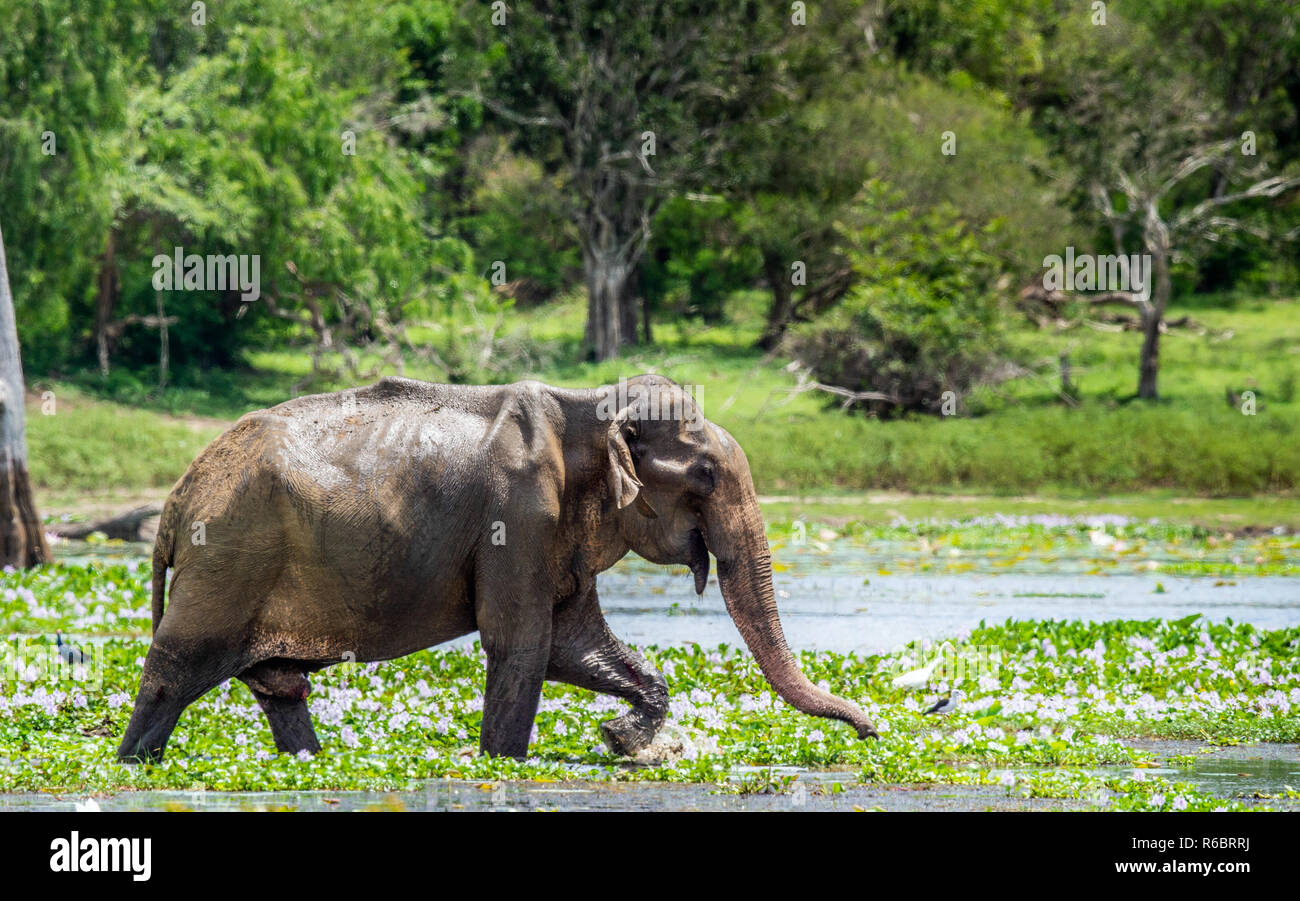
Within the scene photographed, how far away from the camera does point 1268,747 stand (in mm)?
10820

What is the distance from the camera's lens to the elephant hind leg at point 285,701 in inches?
393

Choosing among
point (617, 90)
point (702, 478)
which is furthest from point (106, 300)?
point (702, 478)

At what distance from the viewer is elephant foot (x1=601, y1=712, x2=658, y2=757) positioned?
10.2 meters

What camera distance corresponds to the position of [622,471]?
31.8ft

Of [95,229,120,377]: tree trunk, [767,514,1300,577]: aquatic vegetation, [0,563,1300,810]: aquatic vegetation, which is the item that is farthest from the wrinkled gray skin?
[95,229,120,377]: tree trunk

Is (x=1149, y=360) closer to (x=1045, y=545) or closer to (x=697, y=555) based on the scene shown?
(x=1045, y=545)

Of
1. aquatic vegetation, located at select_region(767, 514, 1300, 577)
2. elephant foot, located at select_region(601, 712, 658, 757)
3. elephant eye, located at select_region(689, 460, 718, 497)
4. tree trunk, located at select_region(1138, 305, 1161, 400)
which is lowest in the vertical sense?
aquatic vegetation, located at select_region(767, 514, 1300, 577)

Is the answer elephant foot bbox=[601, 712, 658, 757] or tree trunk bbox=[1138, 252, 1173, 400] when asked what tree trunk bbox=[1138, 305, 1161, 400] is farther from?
elephant foot bbox=[601, 712, 658, 757]

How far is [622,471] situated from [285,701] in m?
2.31

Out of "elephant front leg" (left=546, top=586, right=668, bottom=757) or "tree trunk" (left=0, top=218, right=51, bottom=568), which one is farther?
"tree trunk" (left=0, top=218, right=51, bottom=568)

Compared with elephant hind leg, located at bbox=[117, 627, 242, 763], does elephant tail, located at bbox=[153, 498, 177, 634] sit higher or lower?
higher

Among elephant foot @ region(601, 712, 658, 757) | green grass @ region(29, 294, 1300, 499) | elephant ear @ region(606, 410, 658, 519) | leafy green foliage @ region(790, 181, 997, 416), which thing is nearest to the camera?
elephant ear @ region(606, 410, 658, 519)
